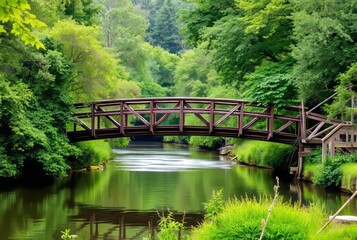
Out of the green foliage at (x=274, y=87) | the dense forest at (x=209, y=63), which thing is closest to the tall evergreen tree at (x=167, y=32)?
the dense forest at (x=209, y=63)

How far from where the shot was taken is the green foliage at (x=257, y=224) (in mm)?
8258

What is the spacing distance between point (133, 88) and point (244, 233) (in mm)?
41055

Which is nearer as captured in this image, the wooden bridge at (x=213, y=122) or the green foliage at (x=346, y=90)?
the green foliage at (x=346, y=90)

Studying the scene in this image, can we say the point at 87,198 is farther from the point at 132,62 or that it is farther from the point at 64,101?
the point at 132,62

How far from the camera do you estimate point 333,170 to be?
22.9 meters

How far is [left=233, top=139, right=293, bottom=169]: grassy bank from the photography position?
31.1 m

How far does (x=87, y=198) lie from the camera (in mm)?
20812

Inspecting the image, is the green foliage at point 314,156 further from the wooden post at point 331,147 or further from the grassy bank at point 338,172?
the wooden post at point 331,147

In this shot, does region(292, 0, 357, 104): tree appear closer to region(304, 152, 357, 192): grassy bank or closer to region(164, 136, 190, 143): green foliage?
region(304, 152, 357, 192): grassy bank

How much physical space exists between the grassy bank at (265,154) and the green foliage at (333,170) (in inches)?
227

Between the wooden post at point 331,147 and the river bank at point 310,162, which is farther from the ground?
the wooden post at point 331,147

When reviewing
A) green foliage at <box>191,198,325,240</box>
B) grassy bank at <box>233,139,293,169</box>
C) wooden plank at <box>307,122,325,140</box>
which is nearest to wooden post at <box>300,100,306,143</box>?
wooden plank at <box>307,122,325,140</box>

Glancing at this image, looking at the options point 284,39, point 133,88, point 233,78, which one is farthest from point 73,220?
point 133,88

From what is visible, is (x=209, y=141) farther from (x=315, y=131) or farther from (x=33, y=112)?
(x=33, y=112)
